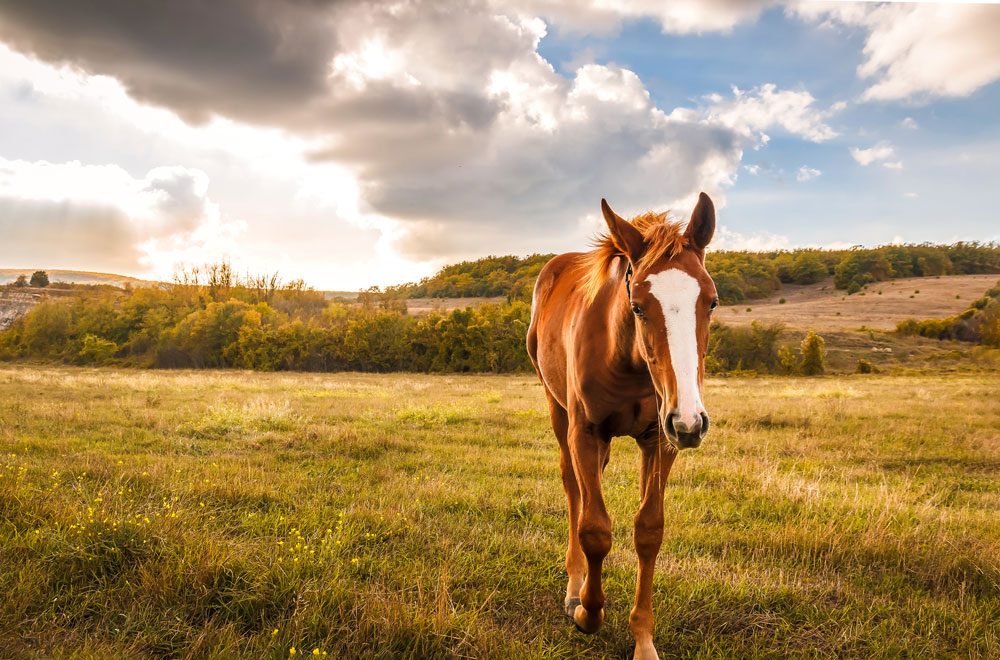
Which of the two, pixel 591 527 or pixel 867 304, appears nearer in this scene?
pixel 591 527

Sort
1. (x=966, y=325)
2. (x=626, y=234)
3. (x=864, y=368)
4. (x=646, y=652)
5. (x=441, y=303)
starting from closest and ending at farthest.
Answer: (x=626, y=234) < (x=646, y=652) < (x=864, y=368) < (x=966, y=325) < (x=441, y=303)

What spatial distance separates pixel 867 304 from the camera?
76.1m

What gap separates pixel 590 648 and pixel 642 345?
6.07 feet

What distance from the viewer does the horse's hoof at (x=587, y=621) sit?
300 cm

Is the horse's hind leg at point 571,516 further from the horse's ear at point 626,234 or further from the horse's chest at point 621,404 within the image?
the horse's ear at point 626,234

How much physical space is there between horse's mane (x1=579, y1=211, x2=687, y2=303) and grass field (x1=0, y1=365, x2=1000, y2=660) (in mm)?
2133

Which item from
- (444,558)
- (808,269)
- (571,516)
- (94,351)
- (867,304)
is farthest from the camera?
(808,269)

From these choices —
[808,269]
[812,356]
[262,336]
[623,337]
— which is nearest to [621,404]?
[623,337]

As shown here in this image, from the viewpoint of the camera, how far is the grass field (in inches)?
108

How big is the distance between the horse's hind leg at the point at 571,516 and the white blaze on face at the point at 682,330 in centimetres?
167

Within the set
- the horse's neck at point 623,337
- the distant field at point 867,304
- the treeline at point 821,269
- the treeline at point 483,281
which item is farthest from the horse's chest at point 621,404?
the distant field at point 867,304

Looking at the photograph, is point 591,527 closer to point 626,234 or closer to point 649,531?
point 649,531

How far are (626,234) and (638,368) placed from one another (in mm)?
750

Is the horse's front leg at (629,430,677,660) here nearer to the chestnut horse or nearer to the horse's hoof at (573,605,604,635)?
the chestnut horse
